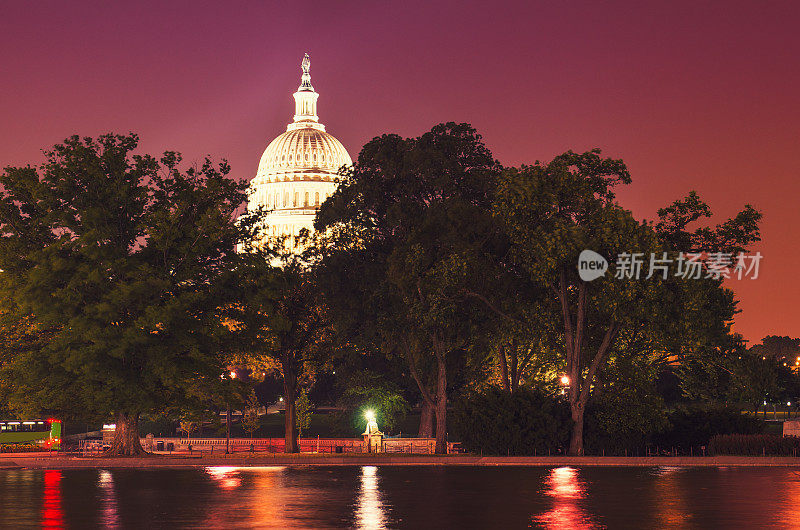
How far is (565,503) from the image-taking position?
23.3m

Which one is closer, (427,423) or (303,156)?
(427,423)

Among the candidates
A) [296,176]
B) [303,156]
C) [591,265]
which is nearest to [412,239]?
[591,265]

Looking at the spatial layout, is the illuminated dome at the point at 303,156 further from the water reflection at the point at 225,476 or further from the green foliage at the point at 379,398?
the water reflection at the point at 225,476

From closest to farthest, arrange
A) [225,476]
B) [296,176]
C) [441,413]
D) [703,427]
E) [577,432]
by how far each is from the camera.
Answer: [225,476]
[577,432]
[703,427]
[441,413]
[296,176]

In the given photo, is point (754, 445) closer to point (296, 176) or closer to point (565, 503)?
point (565, 503)

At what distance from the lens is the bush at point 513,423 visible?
43.4 metres

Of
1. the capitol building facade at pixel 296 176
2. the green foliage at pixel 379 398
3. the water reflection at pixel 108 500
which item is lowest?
the water reflection at pixel 108 500

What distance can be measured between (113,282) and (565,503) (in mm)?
28280

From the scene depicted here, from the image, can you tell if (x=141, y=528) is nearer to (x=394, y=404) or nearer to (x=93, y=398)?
(x=93, y=398)

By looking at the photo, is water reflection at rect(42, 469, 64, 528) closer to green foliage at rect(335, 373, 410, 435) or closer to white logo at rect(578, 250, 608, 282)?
white logo at rect(578, 250, 608, 282)

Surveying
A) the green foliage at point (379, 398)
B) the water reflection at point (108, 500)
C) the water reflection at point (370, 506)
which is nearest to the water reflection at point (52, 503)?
the water reflection at point (108, 500)

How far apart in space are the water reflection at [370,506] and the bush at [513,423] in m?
11.7

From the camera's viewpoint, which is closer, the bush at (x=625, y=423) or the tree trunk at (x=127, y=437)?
the bush at (x=625, y=423)

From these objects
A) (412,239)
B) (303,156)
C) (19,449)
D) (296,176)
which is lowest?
(19,449)
